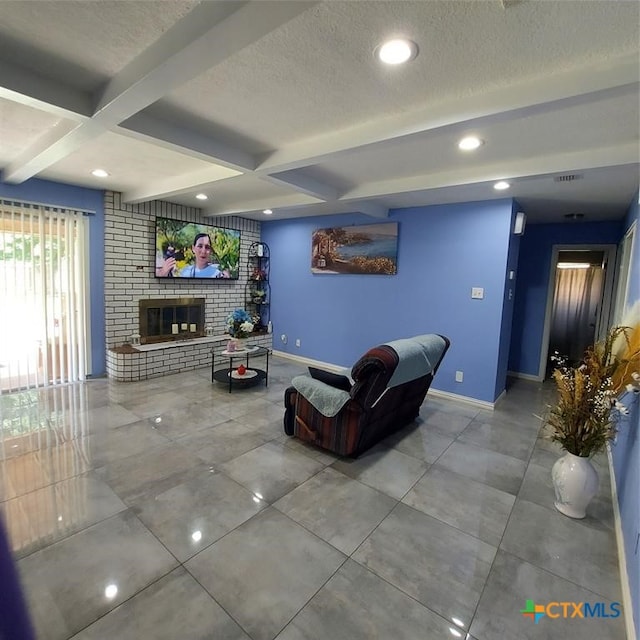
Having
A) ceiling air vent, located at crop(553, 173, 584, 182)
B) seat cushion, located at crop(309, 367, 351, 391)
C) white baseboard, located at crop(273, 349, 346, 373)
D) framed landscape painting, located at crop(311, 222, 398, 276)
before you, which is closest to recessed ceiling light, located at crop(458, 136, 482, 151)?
ceiling air vent, located at crop(553, 173, 584, 182)

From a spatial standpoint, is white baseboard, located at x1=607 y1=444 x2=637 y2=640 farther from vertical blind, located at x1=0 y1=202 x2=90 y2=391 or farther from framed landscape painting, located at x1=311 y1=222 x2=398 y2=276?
vertical blind, located at x1=0 y1=202 x2=90 y2=391

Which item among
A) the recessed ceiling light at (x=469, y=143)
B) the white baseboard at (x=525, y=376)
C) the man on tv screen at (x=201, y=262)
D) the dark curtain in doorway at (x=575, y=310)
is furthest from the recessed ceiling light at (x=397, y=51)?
the dark curtain in doorway at (x=575, y=310)

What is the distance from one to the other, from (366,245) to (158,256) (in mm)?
2929

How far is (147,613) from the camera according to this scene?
59.3 inches

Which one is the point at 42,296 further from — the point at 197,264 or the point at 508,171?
the point at 508,171

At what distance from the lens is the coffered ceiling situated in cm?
135

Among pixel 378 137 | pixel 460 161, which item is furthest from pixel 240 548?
pixel 460 161

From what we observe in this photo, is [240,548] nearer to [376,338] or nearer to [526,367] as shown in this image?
[376,338]

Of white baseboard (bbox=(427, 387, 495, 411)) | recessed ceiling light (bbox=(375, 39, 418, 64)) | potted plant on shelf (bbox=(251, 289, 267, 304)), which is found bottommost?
white baseboard (bbox=(427, 387, 495, 411))

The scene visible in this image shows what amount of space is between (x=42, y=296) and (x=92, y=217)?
112 centimetres

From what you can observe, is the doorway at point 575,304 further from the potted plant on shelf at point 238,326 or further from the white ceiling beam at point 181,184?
the white ceiling beam at point 181,184

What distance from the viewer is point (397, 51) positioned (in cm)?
154

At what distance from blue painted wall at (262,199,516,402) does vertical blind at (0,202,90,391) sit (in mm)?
3059

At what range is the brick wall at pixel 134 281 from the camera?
457 cm
